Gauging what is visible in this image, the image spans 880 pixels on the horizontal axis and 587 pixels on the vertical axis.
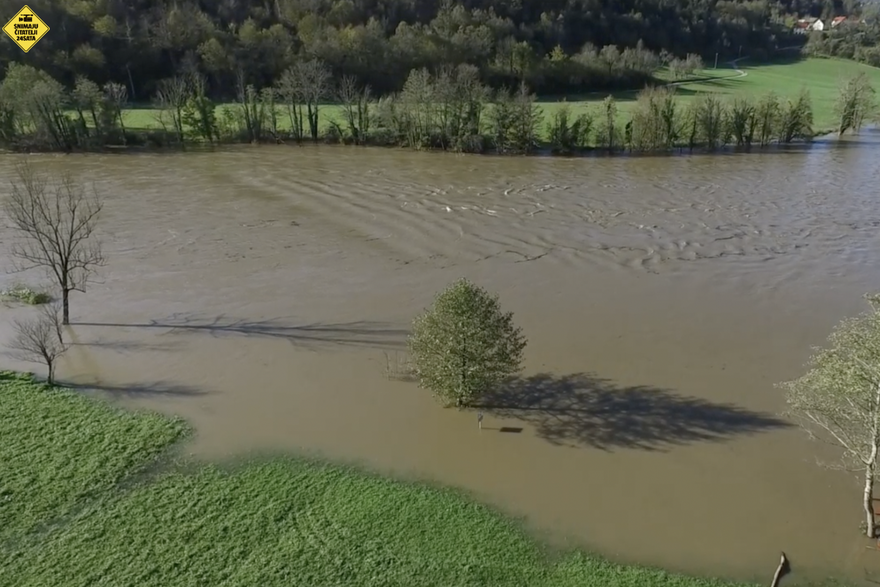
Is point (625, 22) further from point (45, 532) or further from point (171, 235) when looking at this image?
point (45, 532)

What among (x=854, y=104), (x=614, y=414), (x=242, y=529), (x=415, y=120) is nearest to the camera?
(x=242, y=529)

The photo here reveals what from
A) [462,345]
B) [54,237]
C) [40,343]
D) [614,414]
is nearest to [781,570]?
[614,414]

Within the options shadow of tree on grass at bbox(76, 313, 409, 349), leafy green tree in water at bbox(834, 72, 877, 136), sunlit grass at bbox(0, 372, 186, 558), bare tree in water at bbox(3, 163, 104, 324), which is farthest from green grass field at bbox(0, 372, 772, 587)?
leafy green tree in water at bbox(834, 72, 877, 136)

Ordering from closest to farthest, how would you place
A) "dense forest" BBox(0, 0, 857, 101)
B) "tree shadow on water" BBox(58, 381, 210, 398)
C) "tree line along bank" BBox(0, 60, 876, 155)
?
"tree shadow on water" BBox(58, 381, 210, 398) → "tree line along bank" BBox(0, 60, 876, 155) → "dense forest" BBox(0, 0, 857, 101)

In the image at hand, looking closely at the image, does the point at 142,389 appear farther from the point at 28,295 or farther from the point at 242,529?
the point at 28,295

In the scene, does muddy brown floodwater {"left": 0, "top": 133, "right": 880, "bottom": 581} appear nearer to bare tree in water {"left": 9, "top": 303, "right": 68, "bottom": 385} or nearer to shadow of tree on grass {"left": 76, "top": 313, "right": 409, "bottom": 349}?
shadow of tree on grass {"left": 76, "top": 313, "right": 409, "bottom": 349}

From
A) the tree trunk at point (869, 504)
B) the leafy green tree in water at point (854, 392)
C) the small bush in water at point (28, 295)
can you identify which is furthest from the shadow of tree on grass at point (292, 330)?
the tree trunk at point (869, 504)
